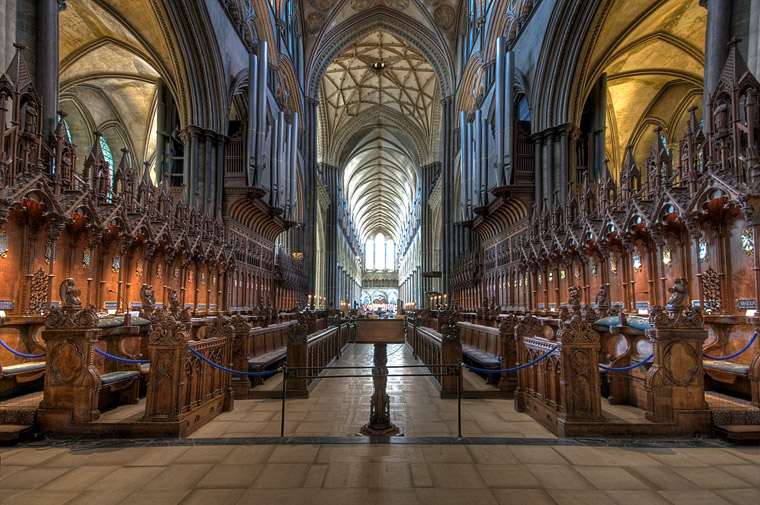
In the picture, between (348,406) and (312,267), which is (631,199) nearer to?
(348,406)

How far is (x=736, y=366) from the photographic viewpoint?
486cm

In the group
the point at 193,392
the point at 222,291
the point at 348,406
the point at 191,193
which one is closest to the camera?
the point at 193,392

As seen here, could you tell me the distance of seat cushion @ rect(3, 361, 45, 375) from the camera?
496 cm

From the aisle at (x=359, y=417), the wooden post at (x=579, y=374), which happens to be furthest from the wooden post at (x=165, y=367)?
the wooden post at (x=579, y=374)

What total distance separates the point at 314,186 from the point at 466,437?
77.8ft

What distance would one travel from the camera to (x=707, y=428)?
4.34 m

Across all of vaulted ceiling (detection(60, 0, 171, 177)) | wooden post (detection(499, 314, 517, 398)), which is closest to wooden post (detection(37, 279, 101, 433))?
wooden post (detection(499, 314, 517, 398))

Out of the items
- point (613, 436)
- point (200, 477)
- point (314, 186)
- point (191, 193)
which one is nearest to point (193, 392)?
point (200, 477)

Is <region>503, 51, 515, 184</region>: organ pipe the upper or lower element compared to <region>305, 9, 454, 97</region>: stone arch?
lower

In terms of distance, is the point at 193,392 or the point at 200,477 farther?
the point at 193,392

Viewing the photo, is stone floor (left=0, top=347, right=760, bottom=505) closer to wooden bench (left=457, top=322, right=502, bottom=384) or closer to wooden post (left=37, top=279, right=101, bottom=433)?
wooden post (left=37, top=279, right=101, bottom=433)

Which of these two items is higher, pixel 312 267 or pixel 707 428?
pixel 312 267

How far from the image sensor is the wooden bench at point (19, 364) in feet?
16.5

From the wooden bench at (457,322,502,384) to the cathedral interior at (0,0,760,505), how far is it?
69mm
